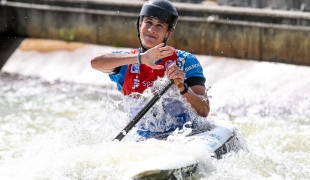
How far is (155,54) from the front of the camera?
6652 mm

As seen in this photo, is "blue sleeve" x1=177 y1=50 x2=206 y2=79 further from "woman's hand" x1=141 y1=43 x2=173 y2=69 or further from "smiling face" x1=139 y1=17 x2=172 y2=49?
"woman's hand" x1=141 y1=43 x2=173 y2=69

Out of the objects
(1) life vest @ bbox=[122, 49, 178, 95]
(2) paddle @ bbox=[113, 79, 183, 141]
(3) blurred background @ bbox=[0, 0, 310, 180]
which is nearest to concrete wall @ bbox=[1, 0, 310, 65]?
(3) blurred background @ bbox=[0, 0, 310, 180]

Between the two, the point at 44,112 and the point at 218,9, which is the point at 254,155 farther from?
the point at 218,9

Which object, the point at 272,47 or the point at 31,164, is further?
the point at 272,47

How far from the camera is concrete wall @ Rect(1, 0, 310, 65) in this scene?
11.8 metres

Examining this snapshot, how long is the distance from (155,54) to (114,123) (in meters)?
2.52

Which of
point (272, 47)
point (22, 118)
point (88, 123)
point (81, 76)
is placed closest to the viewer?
point (88, 123)

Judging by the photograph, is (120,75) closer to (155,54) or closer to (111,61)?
(111,61)

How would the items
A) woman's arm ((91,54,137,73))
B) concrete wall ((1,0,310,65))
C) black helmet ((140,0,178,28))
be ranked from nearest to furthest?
1. woman's arm ((91,54,137,73))
2. black helmet ((140,0,178,28))
3. concrete wall ((1,0,310,65))

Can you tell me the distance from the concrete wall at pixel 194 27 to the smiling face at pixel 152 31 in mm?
5029

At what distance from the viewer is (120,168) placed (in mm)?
6750

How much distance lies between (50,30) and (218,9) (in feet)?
11.8

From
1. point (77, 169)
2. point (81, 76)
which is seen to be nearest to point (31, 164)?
point (77, 169)

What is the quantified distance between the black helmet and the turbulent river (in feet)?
3.74
